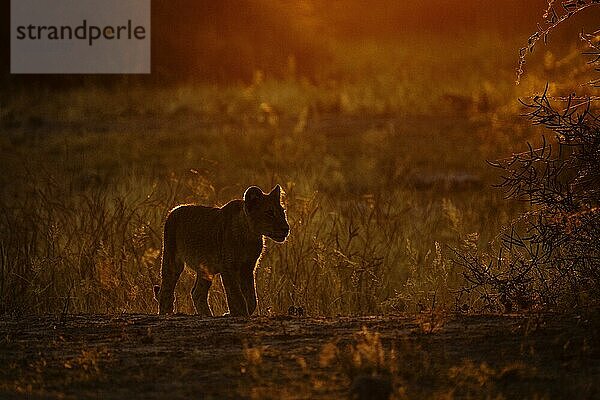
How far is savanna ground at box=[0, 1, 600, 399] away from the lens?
24.3 feet

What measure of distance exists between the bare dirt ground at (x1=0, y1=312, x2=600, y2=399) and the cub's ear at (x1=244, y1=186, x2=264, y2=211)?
143cm

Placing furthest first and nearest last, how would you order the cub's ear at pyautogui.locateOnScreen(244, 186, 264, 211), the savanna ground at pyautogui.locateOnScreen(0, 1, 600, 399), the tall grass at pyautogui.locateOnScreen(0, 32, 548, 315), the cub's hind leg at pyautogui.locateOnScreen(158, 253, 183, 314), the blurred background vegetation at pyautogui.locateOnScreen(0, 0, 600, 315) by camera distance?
1. the blurred background vegetation at pyautogui.locateOnScreen(0, 0, 600, 315)
2. the tall grass at pyautogui.locateOnScreen(0, 32, 548, 315)
3. the cub's hind leg at pyautogui.locateOnScreen(158, 253, 183, 314)
4. the cub's ear at pyautogui.locateOnScreen(244, 186, 264, 211)
5. the savanna ground at pyautogui.locateOnScreen(0, 1, 600, 399)

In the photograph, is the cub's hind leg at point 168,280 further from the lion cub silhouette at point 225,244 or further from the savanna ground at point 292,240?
the savanna ground at point 292,240

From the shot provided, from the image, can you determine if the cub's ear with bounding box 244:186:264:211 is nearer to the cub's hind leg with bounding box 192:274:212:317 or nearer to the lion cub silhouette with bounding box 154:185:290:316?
the lion cub silhouette with bounding box 154:185:290:316

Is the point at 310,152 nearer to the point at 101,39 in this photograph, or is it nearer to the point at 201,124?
the point at 201,124

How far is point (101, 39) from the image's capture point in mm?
26969

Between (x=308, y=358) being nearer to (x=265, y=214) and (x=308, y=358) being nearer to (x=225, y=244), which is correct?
(x=265, y=214)

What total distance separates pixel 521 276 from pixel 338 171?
1052cm

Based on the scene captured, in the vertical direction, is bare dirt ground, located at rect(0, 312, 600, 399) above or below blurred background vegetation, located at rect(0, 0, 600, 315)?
below

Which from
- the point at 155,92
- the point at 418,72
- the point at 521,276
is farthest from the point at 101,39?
the point at 521,276

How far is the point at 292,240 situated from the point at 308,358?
15.3ft

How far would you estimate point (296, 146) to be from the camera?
21.6 metres

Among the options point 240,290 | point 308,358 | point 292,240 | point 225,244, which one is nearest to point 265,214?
point 225,244

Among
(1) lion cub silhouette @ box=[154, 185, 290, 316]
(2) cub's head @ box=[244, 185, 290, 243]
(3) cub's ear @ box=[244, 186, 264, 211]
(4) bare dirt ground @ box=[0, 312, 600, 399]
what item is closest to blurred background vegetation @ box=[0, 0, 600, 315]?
(1) lion cub silhouette @ box=[154, 185, 290, 316]
